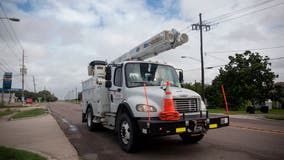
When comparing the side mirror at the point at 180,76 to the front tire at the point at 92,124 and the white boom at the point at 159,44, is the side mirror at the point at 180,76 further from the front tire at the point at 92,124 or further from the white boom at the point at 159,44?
the front tire at the point at 92,124

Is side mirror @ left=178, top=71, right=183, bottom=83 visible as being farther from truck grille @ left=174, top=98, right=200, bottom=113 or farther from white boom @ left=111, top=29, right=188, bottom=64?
truck grille @ left=174, top=98, right=200, bottom=113

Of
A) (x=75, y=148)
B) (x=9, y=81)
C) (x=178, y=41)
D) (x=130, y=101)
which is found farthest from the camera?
(x=9, y=81)

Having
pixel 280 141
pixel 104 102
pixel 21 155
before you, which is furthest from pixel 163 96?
pixel 280 141

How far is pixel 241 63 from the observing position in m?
35.9

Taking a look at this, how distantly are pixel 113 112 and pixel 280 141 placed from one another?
5436 millimetres

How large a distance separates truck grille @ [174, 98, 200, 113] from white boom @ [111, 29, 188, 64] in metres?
2.17

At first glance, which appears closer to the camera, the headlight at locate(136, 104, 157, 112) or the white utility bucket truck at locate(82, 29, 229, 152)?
the white utility bucket truck at locate(82, 29, 229, 152)

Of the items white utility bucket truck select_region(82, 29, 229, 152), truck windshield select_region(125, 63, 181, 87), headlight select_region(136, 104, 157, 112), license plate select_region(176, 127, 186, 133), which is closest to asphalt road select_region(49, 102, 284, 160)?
white utility bucket truck select_region(82, 29, 229, 152)

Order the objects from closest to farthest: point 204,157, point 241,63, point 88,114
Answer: point 204,157 → point 88,114 → point 241,63

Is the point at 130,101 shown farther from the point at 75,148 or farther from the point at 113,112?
the point at 75,148

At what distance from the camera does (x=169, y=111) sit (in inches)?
202

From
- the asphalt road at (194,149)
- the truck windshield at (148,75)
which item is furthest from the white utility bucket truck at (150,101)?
the asphalt road at (194,149)

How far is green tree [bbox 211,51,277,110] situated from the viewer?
34.2 meters

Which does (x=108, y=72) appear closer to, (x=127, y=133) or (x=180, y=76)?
(x=127, y=133)
